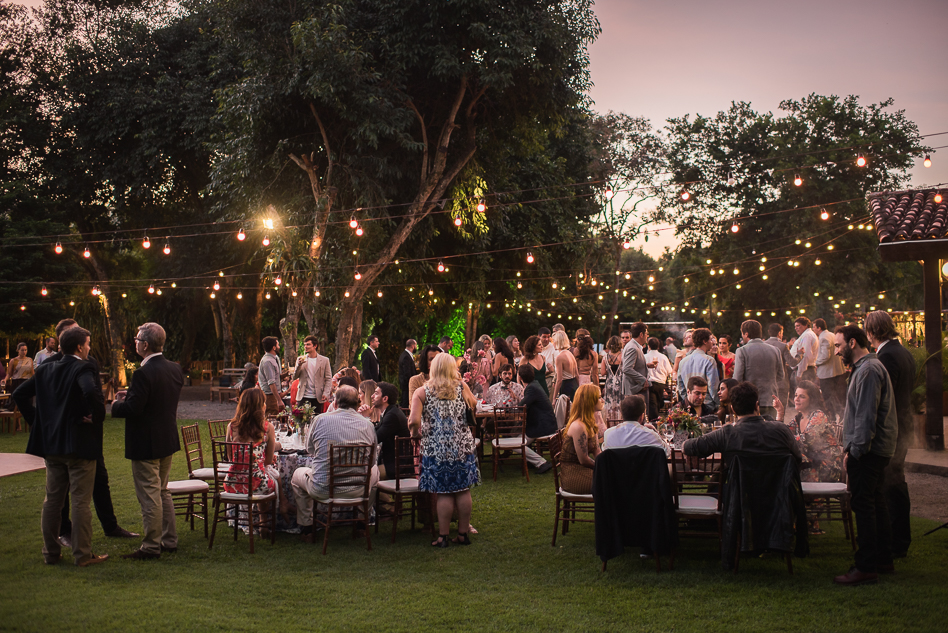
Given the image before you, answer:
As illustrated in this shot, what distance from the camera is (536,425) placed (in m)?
8.69

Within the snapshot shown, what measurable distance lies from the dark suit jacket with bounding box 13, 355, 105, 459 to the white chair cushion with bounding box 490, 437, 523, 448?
447 cm

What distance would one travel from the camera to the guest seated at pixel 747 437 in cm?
451

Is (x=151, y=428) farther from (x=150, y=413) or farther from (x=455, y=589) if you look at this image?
Answer: (x=455, y=589)

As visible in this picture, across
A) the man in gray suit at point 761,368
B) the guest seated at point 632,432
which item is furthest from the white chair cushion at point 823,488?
the man in gray suit at point 761,368

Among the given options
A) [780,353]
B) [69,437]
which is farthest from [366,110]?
[69,437]

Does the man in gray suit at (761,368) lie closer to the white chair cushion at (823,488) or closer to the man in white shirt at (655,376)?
the man in white shirt at (655,376)

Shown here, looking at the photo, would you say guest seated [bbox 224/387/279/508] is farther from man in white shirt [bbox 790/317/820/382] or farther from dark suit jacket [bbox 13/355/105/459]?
man in white shirt [bbox 790/317/820/382]

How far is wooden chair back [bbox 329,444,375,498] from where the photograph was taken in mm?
5547

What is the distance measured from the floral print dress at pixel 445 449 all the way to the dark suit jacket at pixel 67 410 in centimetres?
241

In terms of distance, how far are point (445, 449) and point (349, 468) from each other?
0.78 m

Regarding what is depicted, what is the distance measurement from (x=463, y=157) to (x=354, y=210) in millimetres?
3019

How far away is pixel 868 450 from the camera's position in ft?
14.5

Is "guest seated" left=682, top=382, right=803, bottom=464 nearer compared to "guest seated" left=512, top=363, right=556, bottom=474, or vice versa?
"guest seated" left=682, top=382, right=803, bottom=464

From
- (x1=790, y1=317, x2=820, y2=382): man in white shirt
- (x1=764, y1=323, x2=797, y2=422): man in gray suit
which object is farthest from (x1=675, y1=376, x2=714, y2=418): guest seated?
(x1=790, y1=317, x2=820, y2=382): man in white shirt
